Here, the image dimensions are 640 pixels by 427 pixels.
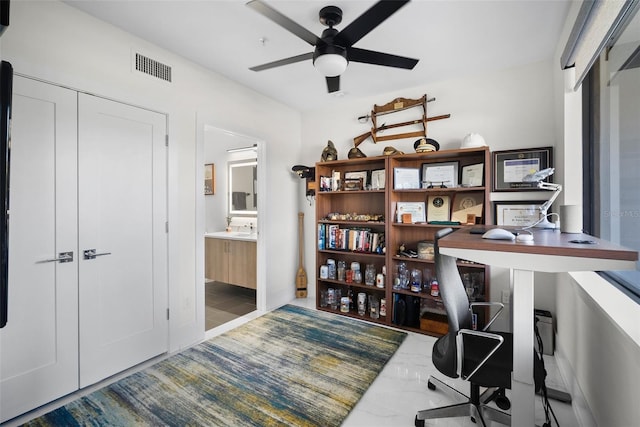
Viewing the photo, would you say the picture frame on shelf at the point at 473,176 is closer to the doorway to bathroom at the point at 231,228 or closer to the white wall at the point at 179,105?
the white wall at the point at 179,105

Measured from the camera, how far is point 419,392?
1944 millimetres

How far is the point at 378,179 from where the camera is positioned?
10.8 ft

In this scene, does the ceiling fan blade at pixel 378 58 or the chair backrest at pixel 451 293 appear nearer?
the chair backrest at pixel 451 293

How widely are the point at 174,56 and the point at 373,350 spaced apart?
10.1 feet

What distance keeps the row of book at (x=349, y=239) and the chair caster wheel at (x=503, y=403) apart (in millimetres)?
1628

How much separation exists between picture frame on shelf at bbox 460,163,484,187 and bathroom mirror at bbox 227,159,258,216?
2.87 metres

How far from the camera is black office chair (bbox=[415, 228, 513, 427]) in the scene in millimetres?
1354

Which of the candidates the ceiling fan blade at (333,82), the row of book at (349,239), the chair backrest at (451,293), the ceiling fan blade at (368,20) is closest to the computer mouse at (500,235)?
the chair backrest at (451,293)

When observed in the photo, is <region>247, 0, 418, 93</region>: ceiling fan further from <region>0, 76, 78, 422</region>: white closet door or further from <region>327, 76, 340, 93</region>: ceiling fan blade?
<region>0, 76, 78, 422</region>: white closet door

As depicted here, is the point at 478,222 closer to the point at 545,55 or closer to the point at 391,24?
the point at 545,55

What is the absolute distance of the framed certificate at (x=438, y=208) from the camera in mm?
2973

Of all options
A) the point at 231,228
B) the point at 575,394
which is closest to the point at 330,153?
the point at 231,228

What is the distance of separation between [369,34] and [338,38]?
0.63m

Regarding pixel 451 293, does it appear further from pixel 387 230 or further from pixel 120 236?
pixel 120 236
